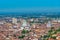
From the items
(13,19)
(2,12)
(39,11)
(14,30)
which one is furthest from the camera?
(39,11)

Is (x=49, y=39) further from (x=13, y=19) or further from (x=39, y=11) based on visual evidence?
(x=39, y=11)

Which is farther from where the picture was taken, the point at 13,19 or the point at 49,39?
the point at 13,19

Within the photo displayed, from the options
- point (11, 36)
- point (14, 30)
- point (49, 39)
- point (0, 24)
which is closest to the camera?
point (49, 39)

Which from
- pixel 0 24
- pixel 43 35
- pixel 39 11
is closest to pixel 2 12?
pixel 39 11

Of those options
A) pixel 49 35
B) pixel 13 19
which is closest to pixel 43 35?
pixel 49 35

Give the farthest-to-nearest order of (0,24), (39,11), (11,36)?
(39,11)
(0,24)
(11,36)

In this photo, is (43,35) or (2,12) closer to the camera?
(43,35)

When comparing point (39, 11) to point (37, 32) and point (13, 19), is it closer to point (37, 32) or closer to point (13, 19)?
point (13, 19)

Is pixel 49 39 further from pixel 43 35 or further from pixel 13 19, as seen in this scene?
pixel 13 19

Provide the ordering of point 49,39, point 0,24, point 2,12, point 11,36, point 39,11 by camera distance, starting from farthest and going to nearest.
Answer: point 39,11, point 2,12, point 0,24, point 11,36, point 49,39
